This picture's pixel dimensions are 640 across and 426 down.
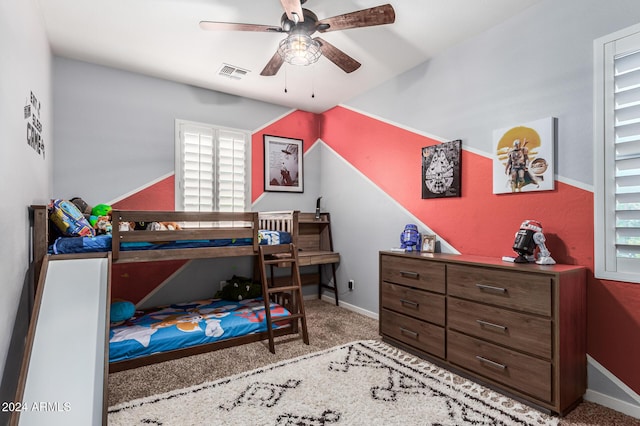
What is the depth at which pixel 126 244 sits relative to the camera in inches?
102

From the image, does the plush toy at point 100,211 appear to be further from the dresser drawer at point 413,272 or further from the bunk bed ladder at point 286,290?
the dresser drawer at point 413,272

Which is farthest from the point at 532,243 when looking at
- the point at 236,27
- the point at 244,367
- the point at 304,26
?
the point at 236,27

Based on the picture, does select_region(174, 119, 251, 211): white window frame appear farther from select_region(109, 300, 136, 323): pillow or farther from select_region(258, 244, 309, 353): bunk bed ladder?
select_region(109, 300, 136, 323): pillow

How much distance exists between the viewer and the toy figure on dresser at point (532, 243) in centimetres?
225

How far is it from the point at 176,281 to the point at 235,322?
1192 millimetres

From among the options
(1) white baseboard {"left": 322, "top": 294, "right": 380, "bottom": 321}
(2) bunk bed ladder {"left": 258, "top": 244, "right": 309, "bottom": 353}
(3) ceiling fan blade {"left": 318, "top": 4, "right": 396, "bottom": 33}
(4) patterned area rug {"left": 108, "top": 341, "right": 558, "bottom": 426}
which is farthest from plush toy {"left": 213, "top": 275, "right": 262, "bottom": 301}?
(3) ceiling fan blade {"left": 318, "top": 4, "right": 396, "bottom": 33}

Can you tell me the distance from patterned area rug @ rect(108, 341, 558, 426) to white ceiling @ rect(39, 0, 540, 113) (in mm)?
2742

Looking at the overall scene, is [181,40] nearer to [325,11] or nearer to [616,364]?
[325,11]

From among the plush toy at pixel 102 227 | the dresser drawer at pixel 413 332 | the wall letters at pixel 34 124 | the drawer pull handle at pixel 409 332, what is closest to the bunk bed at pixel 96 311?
the plush toy at pixel 102 227

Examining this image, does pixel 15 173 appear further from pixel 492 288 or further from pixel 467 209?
pixel 467 209

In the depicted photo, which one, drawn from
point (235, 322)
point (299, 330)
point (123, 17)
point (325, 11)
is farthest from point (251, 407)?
point (123, 17)

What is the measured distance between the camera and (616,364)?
2.06 meters

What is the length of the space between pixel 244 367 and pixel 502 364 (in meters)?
1.86

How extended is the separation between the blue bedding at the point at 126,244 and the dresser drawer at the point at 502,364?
1.86 meters
